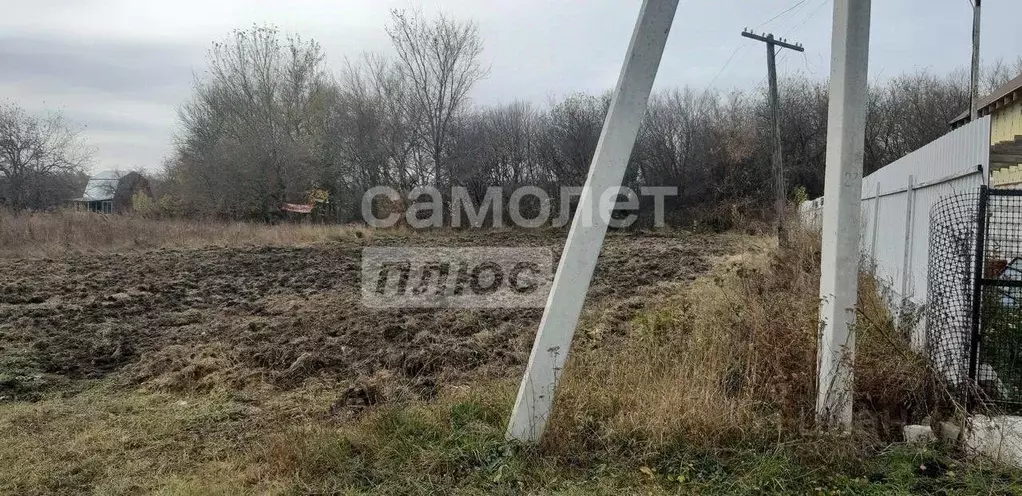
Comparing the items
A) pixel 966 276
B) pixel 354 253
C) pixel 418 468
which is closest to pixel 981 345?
pixel 966 276

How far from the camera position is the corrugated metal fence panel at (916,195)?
3699 mm

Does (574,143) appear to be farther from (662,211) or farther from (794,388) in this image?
(794,388)

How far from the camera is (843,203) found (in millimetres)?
2715

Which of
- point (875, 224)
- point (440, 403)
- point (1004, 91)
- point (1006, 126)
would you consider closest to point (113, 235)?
Result: point (440, 403)

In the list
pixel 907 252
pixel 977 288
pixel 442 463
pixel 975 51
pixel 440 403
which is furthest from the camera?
pixel 975 51

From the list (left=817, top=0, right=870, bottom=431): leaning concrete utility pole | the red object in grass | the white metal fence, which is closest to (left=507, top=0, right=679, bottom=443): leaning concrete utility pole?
(left=817, top=0, right=870, bottom=431): leaning concrete utility pole

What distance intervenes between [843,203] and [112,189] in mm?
49712

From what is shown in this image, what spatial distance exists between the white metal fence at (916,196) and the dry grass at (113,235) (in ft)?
49.0

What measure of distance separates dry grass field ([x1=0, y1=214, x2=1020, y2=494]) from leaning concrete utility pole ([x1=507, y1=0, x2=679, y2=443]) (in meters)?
0.19

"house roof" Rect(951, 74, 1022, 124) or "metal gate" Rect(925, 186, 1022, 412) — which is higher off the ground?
"house roof" Rect(951, 74, 1022, 124)

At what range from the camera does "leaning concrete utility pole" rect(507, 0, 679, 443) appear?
2.64m

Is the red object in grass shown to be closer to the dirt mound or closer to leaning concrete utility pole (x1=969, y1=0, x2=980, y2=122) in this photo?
the dirt mound

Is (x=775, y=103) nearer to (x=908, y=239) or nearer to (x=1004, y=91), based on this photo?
(x=1004, y=91)

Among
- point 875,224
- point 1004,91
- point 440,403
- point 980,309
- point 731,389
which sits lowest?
point 440,403
